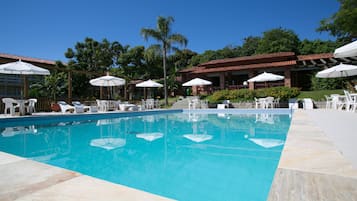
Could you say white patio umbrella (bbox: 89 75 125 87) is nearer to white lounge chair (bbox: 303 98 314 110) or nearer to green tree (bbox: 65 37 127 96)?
green tree (bbox: 65 37 127 96)

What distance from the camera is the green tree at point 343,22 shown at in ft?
63.4

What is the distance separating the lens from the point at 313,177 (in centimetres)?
210

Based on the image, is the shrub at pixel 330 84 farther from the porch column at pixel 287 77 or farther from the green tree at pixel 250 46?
the green tree at pixel 250 46

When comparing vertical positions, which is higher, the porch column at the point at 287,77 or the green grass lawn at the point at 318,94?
the porch column at the point at 287,77

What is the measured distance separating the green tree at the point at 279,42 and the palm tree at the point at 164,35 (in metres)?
14.6

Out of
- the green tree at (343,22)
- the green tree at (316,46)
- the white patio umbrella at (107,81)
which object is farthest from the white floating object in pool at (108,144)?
the green tree at (316,46)

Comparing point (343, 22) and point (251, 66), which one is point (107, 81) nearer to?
point (251, 66)

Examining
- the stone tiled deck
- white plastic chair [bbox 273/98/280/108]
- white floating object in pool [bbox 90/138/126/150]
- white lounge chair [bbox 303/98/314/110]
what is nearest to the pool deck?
the stone tiled deck

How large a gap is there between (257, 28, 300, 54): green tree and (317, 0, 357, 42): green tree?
159 inches

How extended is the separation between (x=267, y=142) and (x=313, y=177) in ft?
11.8

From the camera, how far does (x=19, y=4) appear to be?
15.8 meters

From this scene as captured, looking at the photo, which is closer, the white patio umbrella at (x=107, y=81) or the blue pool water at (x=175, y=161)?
the blue pool water at (x=175, y=161)

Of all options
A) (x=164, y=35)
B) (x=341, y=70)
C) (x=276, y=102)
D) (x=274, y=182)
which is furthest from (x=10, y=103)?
(x=276, y=102)

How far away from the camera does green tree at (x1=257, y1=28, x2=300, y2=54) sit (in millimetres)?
27891
